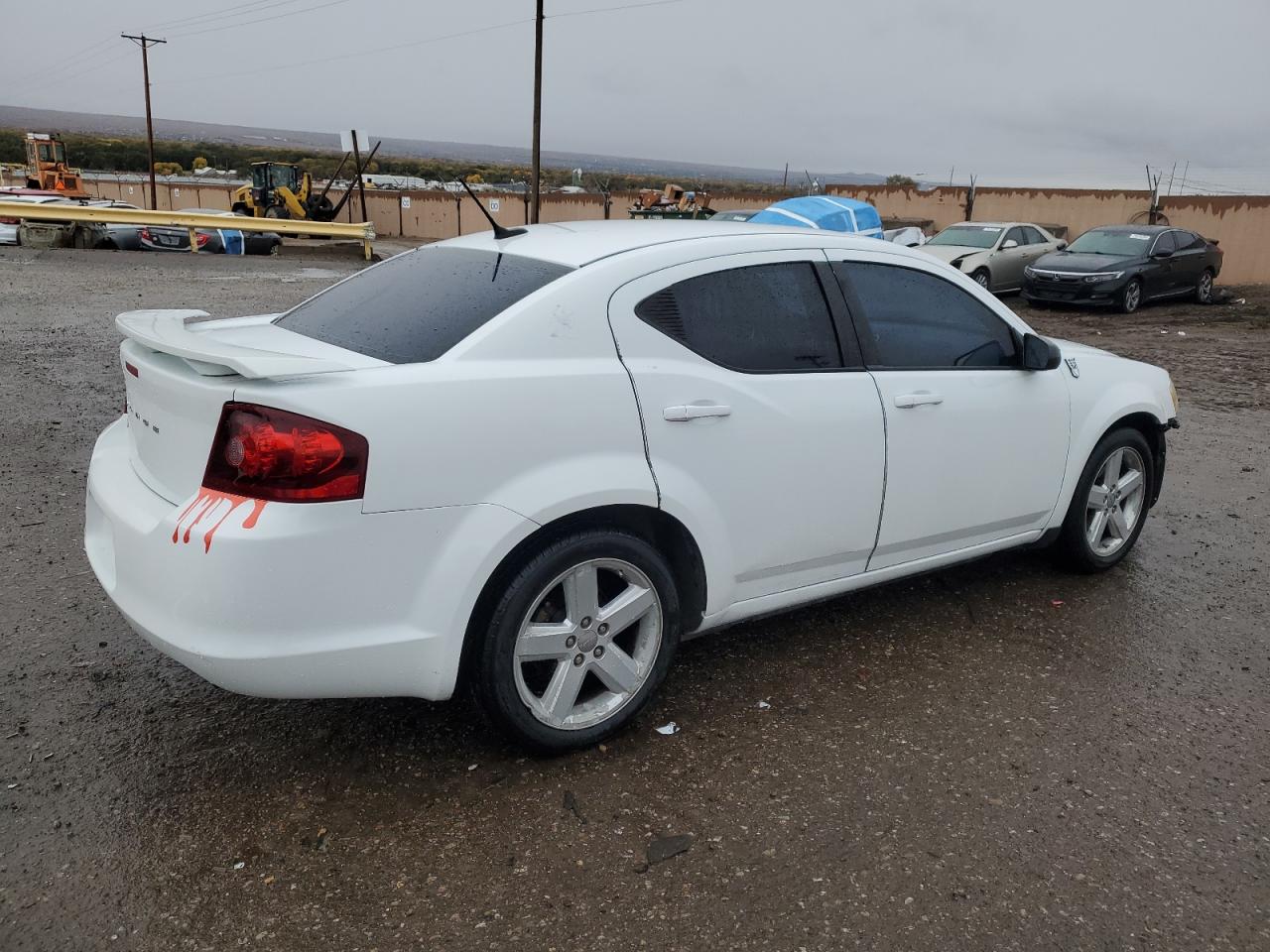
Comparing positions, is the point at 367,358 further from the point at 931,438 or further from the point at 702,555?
the point at 931,438

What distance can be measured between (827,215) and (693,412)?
5.89 meters

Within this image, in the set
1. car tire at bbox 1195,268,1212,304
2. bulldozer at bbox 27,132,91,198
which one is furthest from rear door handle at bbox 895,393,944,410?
bulldozer at bbox 27,132,91,198

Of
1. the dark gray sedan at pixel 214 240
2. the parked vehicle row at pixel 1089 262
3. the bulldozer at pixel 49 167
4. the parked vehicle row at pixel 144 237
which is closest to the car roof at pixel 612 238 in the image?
the parked vehicle row at pixel 1089 262

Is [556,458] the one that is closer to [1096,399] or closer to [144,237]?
[1096,399]

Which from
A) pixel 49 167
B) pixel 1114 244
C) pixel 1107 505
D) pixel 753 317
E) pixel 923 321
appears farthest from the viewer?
pixel 49 167

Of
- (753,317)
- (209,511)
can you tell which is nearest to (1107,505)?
(753,317)

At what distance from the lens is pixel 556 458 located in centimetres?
285

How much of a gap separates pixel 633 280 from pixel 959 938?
2059 millimetres

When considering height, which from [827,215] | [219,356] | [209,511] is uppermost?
[827,215]


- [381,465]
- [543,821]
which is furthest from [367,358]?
[543,821]

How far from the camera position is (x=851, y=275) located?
3689 mm

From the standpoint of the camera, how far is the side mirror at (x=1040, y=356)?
4.08 meters

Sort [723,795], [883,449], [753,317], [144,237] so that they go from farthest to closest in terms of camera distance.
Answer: [144,237] < [883,449] < [753,317] < [723,795]

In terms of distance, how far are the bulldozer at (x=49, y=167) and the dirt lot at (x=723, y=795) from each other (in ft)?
141
